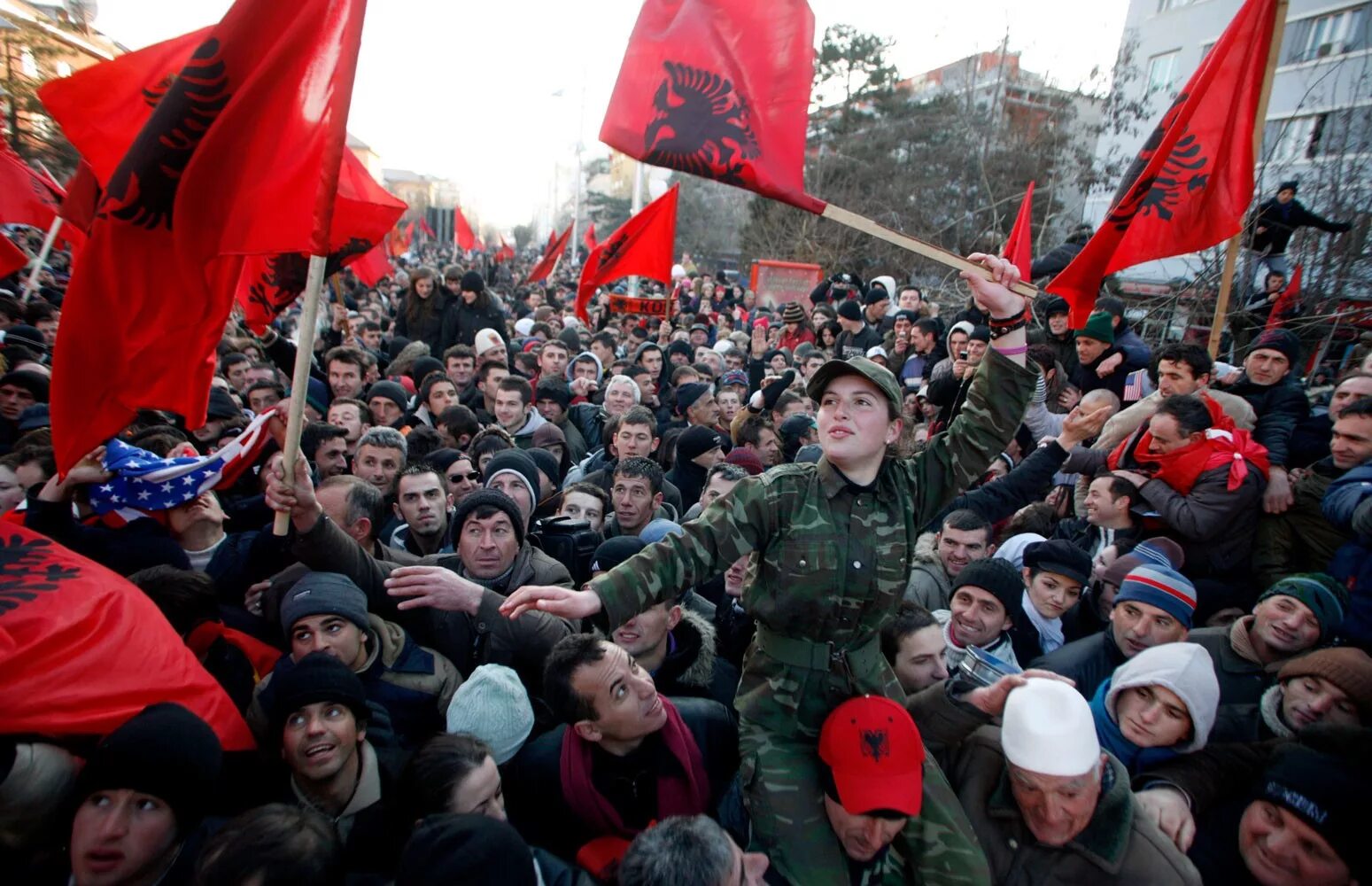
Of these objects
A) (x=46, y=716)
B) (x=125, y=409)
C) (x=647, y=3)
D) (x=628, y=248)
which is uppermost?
(x=647, y=3)

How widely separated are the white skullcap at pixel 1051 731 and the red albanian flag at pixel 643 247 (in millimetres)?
7577

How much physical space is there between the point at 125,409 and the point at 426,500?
5.35 feet

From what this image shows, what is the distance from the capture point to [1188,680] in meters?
2.61

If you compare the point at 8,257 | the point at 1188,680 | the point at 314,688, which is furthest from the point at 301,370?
the point at 8,257

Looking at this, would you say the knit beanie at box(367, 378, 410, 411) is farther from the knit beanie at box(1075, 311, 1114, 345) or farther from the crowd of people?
the knit beanie at box(1075, 311, 1114, 345)

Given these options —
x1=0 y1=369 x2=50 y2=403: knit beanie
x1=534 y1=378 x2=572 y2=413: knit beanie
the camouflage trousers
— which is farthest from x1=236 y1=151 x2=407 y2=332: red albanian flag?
the camouflage trousers

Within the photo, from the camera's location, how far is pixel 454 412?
6258 millimetres

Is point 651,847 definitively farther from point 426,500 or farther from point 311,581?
point 426,500

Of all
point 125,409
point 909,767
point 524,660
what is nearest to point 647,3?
point 125,409

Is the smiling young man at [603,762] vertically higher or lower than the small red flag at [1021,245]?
lower

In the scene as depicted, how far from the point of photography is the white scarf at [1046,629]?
12.3 feet

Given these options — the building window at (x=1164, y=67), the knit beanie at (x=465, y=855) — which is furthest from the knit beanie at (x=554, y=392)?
the building window at (x=1164, y=67)

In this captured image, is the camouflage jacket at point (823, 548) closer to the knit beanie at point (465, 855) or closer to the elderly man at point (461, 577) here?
the knit beanie at point (465, 855)

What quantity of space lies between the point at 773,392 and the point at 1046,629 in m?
3.95
